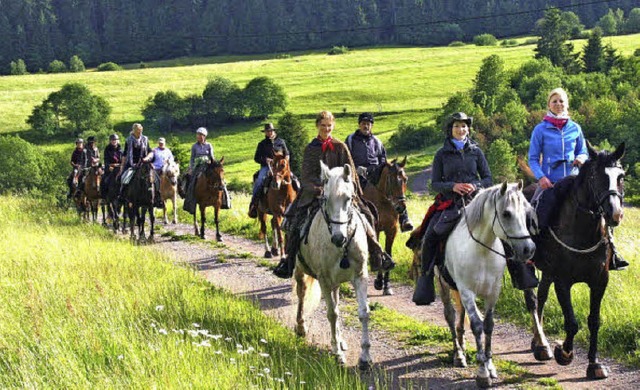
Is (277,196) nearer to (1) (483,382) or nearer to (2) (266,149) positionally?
(2) (266,149)

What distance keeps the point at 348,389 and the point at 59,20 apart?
215 metres

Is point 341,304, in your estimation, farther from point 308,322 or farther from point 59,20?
point 59,20

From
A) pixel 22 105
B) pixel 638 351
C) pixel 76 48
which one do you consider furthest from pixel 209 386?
pixel 76 48

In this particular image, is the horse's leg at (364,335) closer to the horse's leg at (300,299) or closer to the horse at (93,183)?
the horse's leg at (300,299)

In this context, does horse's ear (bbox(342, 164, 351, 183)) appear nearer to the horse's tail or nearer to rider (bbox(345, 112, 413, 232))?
the horse's tail

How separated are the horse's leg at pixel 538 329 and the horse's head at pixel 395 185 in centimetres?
389

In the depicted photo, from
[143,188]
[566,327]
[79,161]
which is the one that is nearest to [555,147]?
[566,327]

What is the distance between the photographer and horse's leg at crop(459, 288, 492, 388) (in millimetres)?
7363

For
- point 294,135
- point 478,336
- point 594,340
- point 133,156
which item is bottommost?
point 294,135

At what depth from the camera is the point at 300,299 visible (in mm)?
9711

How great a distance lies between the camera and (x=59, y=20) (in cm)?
19825

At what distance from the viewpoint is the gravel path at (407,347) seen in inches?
301

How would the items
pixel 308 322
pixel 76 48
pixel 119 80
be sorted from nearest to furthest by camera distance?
pixel 308 322
pixel 119 80
pixel 76 48

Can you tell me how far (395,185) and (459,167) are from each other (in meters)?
3.85
